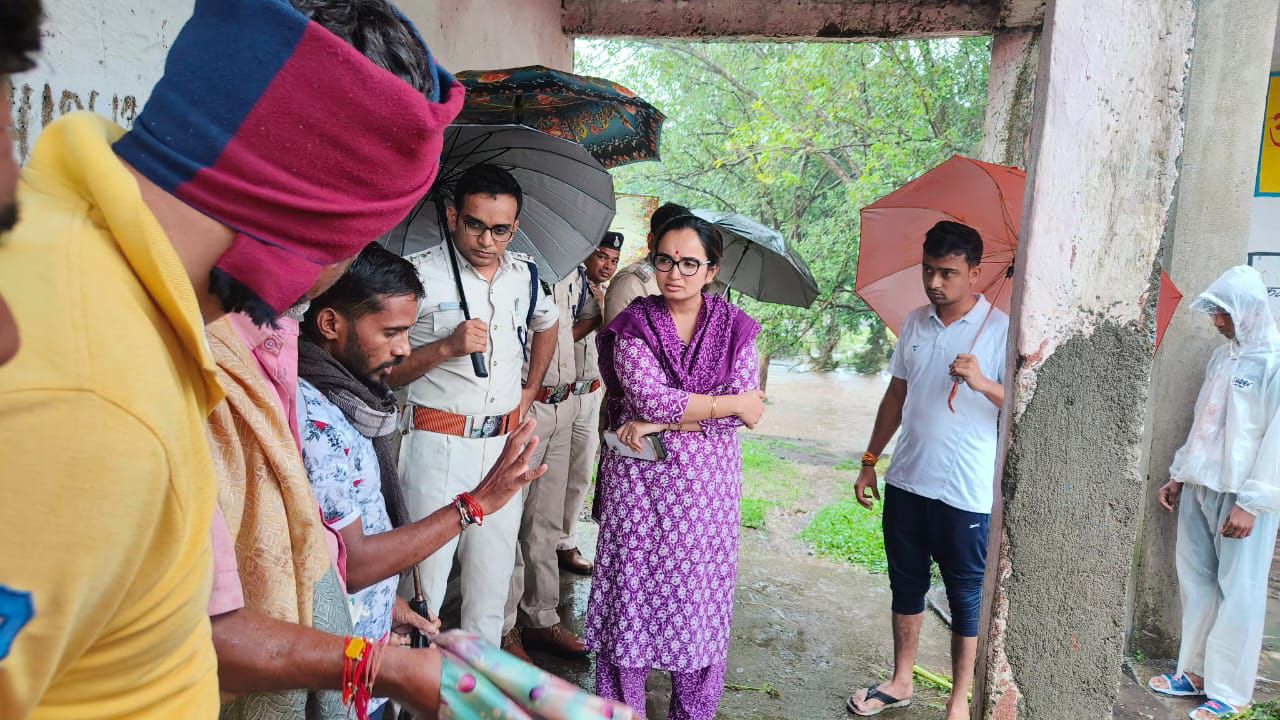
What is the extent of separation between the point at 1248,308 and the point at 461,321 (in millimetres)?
3531

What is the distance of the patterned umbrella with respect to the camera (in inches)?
123

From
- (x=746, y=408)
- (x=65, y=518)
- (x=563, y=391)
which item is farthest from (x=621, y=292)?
(x=65, y=518)

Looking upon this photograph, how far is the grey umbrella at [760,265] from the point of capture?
504cm

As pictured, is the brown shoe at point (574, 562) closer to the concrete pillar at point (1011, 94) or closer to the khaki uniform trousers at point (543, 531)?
the khaki uniform trousers at point (543, 531)

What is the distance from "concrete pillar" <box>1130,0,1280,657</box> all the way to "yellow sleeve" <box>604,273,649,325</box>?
9.02 feet

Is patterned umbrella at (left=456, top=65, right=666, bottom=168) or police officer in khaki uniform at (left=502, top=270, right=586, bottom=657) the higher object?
patterned umbrella at (left=456, top=65, right=666, bottom=168)

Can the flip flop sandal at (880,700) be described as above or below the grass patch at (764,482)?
below

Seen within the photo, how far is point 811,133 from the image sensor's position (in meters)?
10.2

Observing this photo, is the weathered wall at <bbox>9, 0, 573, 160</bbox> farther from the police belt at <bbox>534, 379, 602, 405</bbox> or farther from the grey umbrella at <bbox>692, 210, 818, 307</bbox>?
the grey umbrella at <bbox>692, 210, 818, 307</bbox>

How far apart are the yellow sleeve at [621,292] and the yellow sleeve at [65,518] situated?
4.02 metres

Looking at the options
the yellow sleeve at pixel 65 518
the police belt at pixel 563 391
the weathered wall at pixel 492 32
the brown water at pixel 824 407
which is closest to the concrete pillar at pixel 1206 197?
the police belt at pixel 563 391

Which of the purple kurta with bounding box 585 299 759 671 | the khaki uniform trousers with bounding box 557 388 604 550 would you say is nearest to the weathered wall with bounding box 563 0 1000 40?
the khaki uniform trousers with bounding box 557 388 604 550

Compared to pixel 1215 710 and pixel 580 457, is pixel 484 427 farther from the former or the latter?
pixel 1215 710

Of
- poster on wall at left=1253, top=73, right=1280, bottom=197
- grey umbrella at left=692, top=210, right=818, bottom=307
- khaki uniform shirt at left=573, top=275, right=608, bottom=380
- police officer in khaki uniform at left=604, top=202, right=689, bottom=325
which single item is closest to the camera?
khaki uniform shirt at left=573, top=275, right=608, bottom=380
